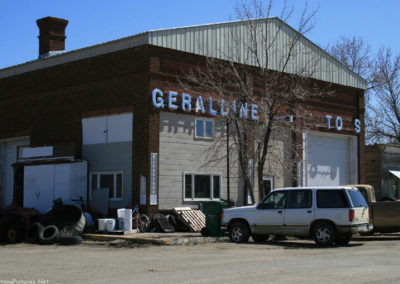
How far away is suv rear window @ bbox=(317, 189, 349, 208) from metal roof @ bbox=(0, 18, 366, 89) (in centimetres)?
622

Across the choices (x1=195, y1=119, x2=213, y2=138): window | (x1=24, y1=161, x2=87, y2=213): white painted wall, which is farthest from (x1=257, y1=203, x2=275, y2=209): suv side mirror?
(x1=24, y1=161, x2=87, y2=213): white painted wall

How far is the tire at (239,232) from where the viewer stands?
1947cm

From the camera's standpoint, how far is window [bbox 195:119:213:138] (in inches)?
1041

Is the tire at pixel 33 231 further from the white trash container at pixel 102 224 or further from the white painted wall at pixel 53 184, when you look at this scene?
the white painted wall at pixel 53 184

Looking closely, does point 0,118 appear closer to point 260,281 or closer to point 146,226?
point 146,226

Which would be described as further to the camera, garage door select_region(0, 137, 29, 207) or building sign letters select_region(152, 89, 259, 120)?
garage door select_region(0, 137, 29, 207)

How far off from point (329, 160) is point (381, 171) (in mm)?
5353

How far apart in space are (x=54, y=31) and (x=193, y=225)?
15437mm

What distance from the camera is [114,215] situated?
2472 centimetres

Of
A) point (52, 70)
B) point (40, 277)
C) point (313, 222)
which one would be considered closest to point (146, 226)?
point (313, 222)

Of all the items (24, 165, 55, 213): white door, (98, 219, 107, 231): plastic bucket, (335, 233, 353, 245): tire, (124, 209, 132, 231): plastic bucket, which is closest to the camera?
(335, 233, 353, 245): tire

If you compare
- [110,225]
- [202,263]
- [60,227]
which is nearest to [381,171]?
[110,225]

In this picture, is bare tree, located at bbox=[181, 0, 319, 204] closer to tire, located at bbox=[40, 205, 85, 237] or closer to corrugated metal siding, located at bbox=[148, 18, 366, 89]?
corrugated metal siding, located at bbox=[148, 18, 366, 89]

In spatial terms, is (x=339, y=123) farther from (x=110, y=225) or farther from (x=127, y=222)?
(x=110, y=225)
